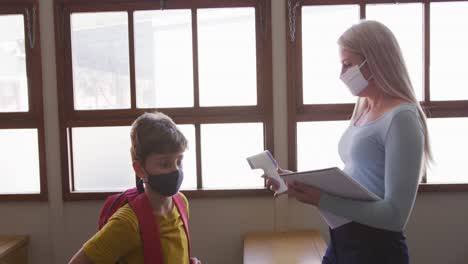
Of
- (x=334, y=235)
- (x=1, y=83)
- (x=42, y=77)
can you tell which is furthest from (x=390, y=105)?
(x=1, y=83)

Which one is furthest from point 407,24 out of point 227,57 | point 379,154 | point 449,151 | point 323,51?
point 379,154

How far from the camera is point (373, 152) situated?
1380 mm

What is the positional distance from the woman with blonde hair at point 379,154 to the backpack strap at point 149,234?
0.50 metres

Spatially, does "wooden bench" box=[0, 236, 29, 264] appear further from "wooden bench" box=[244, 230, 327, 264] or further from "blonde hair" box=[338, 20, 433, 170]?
"blonde hair" box=[338, 20, 433, 170]

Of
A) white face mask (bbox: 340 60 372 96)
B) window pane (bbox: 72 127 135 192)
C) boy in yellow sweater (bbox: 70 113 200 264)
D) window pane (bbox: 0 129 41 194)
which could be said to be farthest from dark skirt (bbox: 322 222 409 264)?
window pane (bbox: 0 129 41 194)

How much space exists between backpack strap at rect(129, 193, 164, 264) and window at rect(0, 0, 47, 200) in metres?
1.60

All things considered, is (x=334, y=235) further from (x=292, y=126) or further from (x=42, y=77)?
(x=42, y=77)

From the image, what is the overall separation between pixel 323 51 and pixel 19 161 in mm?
2152

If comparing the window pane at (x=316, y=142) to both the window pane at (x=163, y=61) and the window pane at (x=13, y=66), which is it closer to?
the window pane at (x=163, y=61)

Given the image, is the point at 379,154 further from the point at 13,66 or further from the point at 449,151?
the point at 13,66

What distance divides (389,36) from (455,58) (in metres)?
1.71

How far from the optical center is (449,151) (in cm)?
288

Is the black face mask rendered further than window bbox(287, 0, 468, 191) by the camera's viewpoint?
No

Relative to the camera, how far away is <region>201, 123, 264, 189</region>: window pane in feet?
9.45
